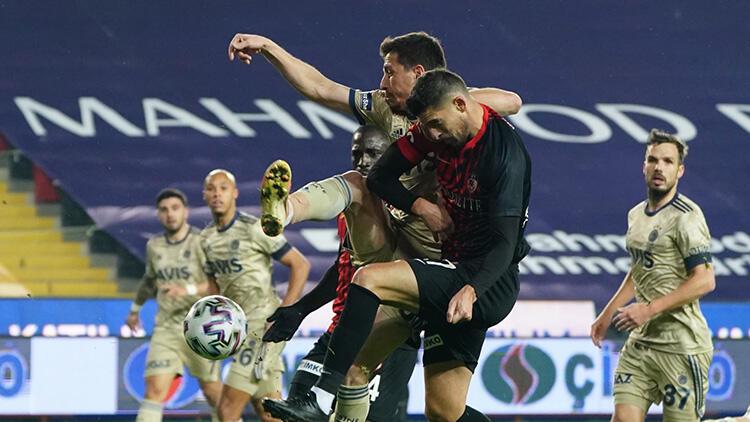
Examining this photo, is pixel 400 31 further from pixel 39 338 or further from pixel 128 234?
pixel 39 338

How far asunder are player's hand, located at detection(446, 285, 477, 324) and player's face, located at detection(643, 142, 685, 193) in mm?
2695

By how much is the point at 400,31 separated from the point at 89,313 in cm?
351

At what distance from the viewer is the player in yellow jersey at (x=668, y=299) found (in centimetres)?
779

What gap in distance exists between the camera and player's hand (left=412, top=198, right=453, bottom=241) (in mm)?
5949

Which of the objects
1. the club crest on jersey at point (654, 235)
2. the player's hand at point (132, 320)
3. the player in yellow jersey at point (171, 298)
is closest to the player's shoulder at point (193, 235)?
the player in yellow jersey at point (171, 298)

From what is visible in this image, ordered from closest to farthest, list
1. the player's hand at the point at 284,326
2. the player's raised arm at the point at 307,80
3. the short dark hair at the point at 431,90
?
the short dark hair at the point at 431,90 → the player's raised arm at the point at 307,80 → the player's hand at the point at 284,326

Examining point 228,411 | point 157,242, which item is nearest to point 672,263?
point 228,411

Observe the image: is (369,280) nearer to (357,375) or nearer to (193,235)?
(357,375)

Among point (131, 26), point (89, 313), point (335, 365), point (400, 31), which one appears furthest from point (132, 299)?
point (335, 365)

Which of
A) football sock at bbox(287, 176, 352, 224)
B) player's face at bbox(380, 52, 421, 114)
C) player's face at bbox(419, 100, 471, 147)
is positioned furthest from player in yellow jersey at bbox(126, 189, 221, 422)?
player's face at bbox(419, 100, 471, 147)

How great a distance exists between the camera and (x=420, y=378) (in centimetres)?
1141

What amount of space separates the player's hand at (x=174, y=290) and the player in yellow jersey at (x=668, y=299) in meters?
3.49

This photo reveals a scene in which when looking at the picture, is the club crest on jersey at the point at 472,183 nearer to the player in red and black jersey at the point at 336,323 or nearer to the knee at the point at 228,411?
the player in red and black jersey at the point at 336,323

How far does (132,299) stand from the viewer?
11727mm
